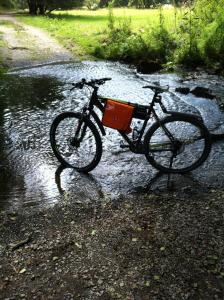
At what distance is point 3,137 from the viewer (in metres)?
7.59

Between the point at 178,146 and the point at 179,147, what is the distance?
0.07 ft

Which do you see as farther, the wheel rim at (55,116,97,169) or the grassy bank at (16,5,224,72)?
the grassy bank at (16,5,224,72)

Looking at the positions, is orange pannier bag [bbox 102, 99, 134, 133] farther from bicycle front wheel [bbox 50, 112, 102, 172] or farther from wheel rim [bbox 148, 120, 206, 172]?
wheel rim [bbox 148, 120, 206, 172]

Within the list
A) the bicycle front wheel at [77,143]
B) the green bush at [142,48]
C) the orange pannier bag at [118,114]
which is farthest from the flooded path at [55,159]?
the green bush at [142,48]

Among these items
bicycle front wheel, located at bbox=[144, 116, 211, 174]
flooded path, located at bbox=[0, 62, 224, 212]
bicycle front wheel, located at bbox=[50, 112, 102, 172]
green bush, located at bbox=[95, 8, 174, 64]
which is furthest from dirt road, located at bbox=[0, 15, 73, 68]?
bicycle front wheel, located at bbox=[144, 116, 211, 174]

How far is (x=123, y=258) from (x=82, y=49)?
13639 mm

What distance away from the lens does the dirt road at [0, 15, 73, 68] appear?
1488 centimetres

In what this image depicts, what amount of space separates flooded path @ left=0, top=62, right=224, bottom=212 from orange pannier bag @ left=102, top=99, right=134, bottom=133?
79 centimetres

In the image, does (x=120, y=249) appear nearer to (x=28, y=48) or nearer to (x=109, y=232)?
(x=109, y=232)

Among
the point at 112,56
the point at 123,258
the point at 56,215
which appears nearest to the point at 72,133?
the point at 56,215

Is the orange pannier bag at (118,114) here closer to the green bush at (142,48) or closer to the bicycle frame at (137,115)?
the bicycle frame at (137,115)

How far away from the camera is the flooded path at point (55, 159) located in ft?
18.5

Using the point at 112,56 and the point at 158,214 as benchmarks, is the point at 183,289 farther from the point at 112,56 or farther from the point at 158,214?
the point at 112,56

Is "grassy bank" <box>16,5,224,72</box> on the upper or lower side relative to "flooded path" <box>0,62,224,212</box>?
upper
